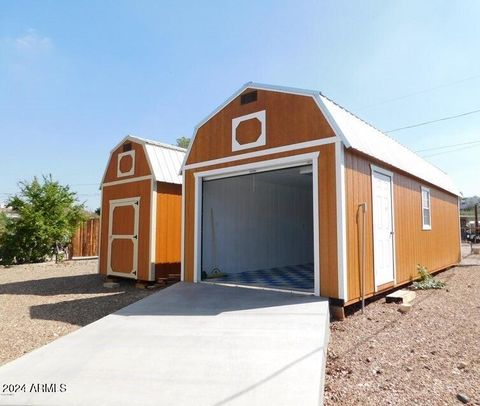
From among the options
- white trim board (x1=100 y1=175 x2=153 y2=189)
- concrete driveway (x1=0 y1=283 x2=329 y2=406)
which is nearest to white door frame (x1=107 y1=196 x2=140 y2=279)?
white trim board (x1=100 y1=175 x2=153 y2=189)

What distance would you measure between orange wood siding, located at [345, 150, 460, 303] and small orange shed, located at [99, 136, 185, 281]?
4.77 metres

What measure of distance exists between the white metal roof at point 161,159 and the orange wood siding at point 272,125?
1.63 m

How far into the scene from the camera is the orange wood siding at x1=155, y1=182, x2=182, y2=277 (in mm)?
8094

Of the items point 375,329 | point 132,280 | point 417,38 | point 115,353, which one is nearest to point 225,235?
point 132,280

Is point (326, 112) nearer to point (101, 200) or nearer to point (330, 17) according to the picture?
point (330, 17)

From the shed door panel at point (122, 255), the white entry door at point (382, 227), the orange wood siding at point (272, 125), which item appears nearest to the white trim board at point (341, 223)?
the orange wood siding at point (272, 125)

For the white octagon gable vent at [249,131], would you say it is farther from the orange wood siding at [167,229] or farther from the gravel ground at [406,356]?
the gravel ground at [406,356]

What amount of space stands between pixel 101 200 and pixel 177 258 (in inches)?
117

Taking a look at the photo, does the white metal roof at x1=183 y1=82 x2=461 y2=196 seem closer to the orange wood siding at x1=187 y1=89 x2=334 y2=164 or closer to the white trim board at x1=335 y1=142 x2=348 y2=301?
the orange wood siding at x1=187 y1=89 x2=334 y2=164

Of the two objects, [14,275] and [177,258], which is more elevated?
[177,258]

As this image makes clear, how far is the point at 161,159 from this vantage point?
28.1ft

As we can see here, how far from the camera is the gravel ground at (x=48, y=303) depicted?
14.2ft

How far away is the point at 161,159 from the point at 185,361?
647 cm

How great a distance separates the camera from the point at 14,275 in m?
10.5
